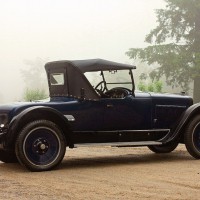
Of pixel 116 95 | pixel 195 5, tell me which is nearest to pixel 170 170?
pixel 116 95

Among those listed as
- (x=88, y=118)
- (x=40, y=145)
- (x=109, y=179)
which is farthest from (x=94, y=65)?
(x=109, y=179)

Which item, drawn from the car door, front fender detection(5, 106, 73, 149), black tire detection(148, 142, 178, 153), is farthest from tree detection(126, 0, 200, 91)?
front fender detection(5, 106, 73, 149)

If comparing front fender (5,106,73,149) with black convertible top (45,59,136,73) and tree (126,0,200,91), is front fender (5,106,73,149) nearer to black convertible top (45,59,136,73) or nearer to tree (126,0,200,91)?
black convertible top (45,59,136,73)

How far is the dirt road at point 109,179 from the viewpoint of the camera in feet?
17.4

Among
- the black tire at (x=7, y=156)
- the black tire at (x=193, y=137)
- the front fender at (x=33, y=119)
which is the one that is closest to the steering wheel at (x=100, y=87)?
the front fender at (x=33, y=119)

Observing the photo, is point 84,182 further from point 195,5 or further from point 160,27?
point 160,27

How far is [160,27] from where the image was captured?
137 ft

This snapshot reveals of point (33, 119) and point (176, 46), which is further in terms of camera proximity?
point (176, 46)

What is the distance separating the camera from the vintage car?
24.1 ft

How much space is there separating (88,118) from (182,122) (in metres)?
1.92

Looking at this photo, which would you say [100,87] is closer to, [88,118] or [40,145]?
[88,118]

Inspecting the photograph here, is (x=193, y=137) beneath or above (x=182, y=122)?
beneath

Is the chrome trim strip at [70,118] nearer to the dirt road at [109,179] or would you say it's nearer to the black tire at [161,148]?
the dirt road at [109,179]

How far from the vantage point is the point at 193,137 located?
8.76 metres
